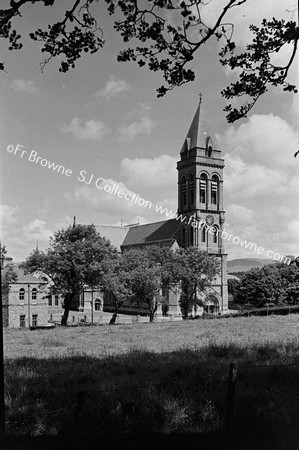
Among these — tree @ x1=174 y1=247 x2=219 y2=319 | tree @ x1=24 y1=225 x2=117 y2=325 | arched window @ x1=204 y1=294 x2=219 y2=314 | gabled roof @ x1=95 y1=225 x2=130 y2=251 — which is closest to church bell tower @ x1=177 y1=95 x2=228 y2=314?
arched window @ x1=204 y1=294 x2=219 y2=314

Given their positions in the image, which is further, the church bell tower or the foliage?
the church bell tower

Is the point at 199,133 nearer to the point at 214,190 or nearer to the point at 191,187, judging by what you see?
the point at 191,187

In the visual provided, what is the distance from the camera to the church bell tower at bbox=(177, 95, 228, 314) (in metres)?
68.3

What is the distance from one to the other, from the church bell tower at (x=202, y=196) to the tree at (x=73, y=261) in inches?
1275

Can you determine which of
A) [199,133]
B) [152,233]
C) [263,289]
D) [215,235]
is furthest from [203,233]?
[199,133]

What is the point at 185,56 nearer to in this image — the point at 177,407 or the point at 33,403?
the point at 177,407

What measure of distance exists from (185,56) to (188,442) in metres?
5.48

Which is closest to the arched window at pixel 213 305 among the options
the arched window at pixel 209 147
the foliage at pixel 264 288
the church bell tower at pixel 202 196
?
the church bell tower at pixel 202 196

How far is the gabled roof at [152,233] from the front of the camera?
71.4 m

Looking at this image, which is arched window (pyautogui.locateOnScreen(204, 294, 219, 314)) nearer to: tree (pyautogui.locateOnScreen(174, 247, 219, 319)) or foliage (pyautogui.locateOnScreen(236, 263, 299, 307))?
foliage (pyautogui.locateOnScreen(236, 263, 299, 307))

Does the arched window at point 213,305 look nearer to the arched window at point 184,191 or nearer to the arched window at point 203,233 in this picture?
the arched window at point 203,233

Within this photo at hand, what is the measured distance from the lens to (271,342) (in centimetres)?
1391

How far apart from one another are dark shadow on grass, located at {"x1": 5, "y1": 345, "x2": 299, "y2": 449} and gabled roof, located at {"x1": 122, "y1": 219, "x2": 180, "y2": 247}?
5899cm

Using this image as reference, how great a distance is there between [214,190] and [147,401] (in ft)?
217
